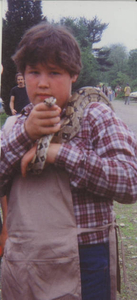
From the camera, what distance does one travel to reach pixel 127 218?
200 inches

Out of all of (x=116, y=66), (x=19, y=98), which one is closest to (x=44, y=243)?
(x=19, y=98)

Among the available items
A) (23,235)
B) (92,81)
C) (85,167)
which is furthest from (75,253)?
(92,81)

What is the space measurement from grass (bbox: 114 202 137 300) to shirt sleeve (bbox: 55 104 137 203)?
2263mm

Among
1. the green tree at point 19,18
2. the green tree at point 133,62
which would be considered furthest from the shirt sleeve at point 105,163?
the green tree at point 133,62

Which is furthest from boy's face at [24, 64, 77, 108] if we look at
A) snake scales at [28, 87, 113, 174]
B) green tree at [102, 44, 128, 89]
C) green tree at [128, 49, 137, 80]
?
green tree at [102, 44, 128, 89]

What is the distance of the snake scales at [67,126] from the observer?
4.56 feet

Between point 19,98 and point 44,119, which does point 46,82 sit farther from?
point 19,98

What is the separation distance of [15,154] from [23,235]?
375 mm

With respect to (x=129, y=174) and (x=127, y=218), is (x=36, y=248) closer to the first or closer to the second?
(x=129, y=174)

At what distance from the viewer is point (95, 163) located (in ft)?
4.54

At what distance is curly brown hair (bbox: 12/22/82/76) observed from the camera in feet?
4.92

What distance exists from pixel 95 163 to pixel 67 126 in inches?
11.6

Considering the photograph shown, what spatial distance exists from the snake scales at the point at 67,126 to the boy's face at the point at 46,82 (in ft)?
0.36

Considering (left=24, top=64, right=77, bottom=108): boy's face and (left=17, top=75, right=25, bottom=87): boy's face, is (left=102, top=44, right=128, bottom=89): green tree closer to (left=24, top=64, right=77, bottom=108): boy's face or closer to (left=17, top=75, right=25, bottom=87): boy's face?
(left=17, top=75, right=25, bottom=87): boy's face
